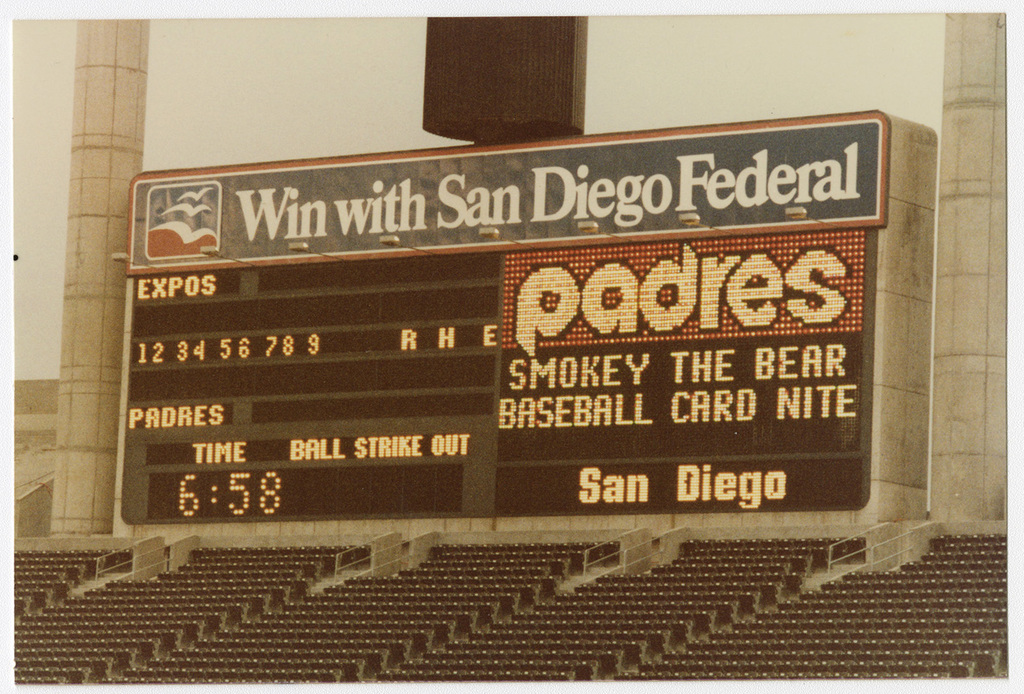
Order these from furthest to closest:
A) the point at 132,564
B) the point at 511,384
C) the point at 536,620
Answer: the point at 132,564 < the point at 511,384 < the point at 536,620

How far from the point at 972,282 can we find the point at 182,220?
25.8 ft

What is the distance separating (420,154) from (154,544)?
4873 millimetres

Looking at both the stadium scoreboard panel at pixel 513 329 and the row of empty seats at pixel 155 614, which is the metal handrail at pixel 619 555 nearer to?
the stadium scoreboard panel at pixel 513 329

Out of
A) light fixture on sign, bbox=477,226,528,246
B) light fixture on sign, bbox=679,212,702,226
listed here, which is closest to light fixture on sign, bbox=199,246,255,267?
light fixture on sign, bbox=477,226,528,246

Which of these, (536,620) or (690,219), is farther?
(536,620)

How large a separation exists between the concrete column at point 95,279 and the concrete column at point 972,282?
917cm

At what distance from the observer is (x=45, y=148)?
22.7 metres

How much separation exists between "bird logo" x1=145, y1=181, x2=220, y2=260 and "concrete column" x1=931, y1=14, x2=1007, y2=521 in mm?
7173

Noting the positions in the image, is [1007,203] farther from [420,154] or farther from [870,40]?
[420,154]

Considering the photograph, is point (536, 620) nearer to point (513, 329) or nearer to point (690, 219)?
point (513, 329)

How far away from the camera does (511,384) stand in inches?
746

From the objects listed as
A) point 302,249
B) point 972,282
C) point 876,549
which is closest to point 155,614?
point 302,249

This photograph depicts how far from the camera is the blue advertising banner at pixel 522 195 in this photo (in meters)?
18.0

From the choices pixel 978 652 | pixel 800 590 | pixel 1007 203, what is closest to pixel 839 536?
pixel 800 590
